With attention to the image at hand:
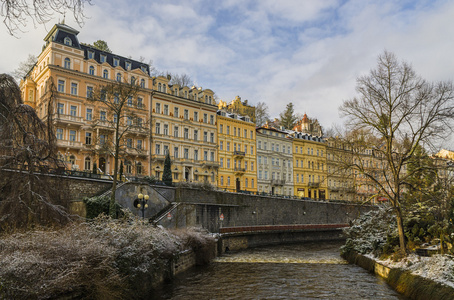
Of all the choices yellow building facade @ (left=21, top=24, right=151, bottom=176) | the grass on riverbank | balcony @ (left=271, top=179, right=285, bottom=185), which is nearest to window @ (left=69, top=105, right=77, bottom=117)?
yellow building facade @ (left=21, top=24, right=151, bottom=176)

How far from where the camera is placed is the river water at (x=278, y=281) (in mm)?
16953

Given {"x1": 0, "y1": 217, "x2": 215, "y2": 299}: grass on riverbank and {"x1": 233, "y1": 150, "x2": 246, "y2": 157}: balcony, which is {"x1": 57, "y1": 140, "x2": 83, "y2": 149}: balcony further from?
{"x1": 0, "y1": 217, "x2": 215, "y2": 299}: grass on riverbank

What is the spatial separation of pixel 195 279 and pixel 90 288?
9.45m

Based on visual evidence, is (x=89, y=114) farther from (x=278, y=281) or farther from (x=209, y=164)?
(x=278, y=281)

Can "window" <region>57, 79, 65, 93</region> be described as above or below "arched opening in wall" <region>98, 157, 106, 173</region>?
above

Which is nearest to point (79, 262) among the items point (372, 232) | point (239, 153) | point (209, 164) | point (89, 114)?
point (372, 232)

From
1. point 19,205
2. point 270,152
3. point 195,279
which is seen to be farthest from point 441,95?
point 270,152

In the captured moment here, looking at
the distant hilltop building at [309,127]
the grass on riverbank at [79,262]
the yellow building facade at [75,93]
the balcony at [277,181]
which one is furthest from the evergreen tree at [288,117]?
the grass on riverbank at [79,262]

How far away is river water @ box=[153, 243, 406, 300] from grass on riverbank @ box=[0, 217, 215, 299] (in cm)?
219

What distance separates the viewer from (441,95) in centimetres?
1891

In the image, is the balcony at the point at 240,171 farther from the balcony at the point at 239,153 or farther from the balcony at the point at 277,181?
the balcony at the point at 277,181

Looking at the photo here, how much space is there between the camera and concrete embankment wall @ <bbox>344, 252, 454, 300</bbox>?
45.0 ft

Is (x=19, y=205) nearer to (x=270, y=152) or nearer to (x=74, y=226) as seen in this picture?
(x=74, y=226)

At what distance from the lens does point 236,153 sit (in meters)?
56.7
